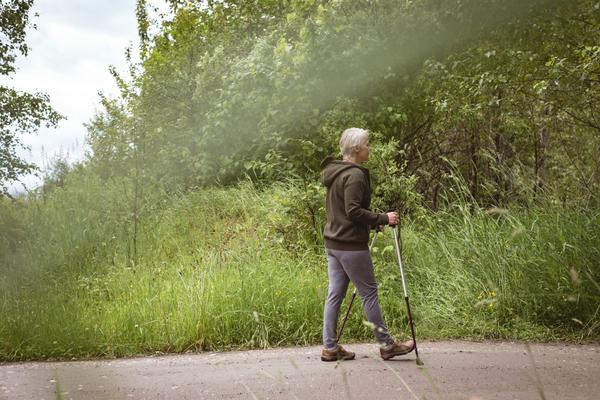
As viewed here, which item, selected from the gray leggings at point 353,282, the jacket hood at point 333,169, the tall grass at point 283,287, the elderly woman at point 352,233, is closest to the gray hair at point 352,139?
the elderly woman at point 352,233

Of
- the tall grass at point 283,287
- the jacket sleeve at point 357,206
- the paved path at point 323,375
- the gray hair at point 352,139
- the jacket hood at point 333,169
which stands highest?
the gray hair at point 352,139

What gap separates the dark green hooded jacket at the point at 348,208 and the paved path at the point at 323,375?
3.79 feet

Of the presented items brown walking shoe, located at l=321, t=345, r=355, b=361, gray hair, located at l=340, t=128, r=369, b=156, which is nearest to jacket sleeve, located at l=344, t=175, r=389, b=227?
gray hair, located at l=340, t=128, r=369, b=156

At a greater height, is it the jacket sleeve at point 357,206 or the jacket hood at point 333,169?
the jacket hood at point 333,169

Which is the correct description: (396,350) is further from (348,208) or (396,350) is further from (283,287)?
(283,287)

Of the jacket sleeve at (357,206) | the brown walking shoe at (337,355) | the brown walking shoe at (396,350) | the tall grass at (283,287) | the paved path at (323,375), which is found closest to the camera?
the paved path at (323,375)

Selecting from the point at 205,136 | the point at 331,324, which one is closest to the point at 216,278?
the point at 331,324

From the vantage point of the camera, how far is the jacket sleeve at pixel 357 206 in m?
5.19

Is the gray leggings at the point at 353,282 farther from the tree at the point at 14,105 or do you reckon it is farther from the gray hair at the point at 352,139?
the tree at the point at 14,105

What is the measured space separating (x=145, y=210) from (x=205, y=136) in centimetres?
233

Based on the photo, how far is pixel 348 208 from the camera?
5211 mm

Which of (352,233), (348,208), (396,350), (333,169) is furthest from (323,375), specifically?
(333,169)

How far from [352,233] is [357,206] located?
0.90 feet

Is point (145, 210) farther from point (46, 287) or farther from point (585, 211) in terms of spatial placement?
point (585, 211)
